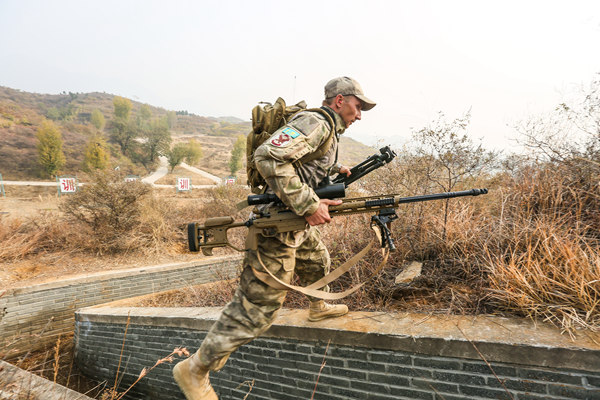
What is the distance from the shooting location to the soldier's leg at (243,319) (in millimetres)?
1939

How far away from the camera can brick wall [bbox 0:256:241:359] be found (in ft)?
15.6

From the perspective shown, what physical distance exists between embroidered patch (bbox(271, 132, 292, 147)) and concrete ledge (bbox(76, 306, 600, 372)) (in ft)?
4.70

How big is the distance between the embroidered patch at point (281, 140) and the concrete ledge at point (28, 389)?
2374 millimetres

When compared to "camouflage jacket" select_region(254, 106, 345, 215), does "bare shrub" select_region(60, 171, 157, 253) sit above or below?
below

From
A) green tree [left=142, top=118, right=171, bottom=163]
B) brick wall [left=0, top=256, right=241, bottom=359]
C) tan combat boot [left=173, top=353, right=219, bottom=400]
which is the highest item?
green tree [left=142, top=118, right=171, bottom=163]

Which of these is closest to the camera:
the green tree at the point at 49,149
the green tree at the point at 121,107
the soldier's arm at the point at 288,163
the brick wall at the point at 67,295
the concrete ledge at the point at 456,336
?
the concrete ledge at the point at 456,336

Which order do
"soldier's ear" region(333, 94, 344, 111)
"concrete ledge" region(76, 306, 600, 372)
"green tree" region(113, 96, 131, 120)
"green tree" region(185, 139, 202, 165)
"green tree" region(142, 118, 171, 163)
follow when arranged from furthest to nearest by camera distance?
"green tree" region(113, 96, 131, 120)
"green tree" region(185, 139, 202, 165)
"green tree" region(142, 118, 171, 163)
"soldier's ear" region(333, 94, 344, 111)
"concrete ledge" region(76, 306, 600, 372)

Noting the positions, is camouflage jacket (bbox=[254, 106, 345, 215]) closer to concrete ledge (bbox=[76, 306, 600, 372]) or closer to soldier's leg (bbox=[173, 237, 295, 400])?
soldier's leg (bbox=[173, 237, 295, 400])

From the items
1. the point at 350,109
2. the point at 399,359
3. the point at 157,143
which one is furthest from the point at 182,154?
the point at 399,359

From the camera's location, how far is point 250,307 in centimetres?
196

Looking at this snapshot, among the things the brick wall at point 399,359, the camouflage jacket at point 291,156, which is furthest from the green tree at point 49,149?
the camouflage jacket at point 291,156

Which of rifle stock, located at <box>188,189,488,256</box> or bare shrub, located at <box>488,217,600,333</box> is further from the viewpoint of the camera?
rifle stock, located at <box>188,189,488,256</box>

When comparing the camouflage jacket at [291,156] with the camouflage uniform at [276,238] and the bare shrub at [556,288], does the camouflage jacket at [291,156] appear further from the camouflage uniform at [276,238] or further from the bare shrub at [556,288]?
the bare shrub at [556,288]

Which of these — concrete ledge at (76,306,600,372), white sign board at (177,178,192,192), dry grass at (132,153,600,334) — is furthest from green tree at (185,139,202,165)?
concrete ledge at (76,306,600,372)
